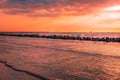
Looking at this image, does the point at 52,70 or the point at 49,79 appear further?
the point at 52,70

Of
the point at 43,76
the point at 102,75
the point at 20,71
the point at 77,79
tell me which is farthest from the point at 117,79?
the point at 20,71

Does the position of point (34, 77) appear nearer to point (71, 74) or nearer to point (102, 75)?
point (71, 74)

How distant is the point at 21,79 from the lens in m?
11.8

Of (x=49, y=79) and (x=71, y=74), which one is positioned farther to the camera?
(x=71, y=74)

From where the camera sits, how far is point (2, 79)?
457 inches

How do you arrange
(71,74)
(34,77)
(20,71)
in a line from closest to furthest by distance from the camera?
(34,77) < (71,74) < (20,71)

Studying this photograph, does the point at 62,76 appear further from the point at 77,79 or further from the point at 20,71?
the point at 20,71

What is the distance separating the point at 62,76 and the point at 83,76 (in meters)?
1.27

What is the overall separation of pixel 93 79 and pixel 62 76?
6.30 feet

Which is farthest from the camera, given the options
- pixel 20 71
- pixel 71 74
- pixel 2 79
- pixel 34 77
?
pixel 20 71

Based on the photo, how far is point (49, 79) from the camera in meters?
12.0

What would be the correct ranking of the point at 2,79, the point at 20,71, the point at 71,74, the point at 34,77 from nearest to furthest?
the point at 2,79 → the point at 34,77 → the point at 71,74 → the point at 20,71

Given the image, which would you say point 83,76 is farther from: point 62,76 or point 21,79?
point 21,79

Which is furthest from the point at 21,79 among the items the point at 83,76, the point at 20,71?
the point at 83,76
